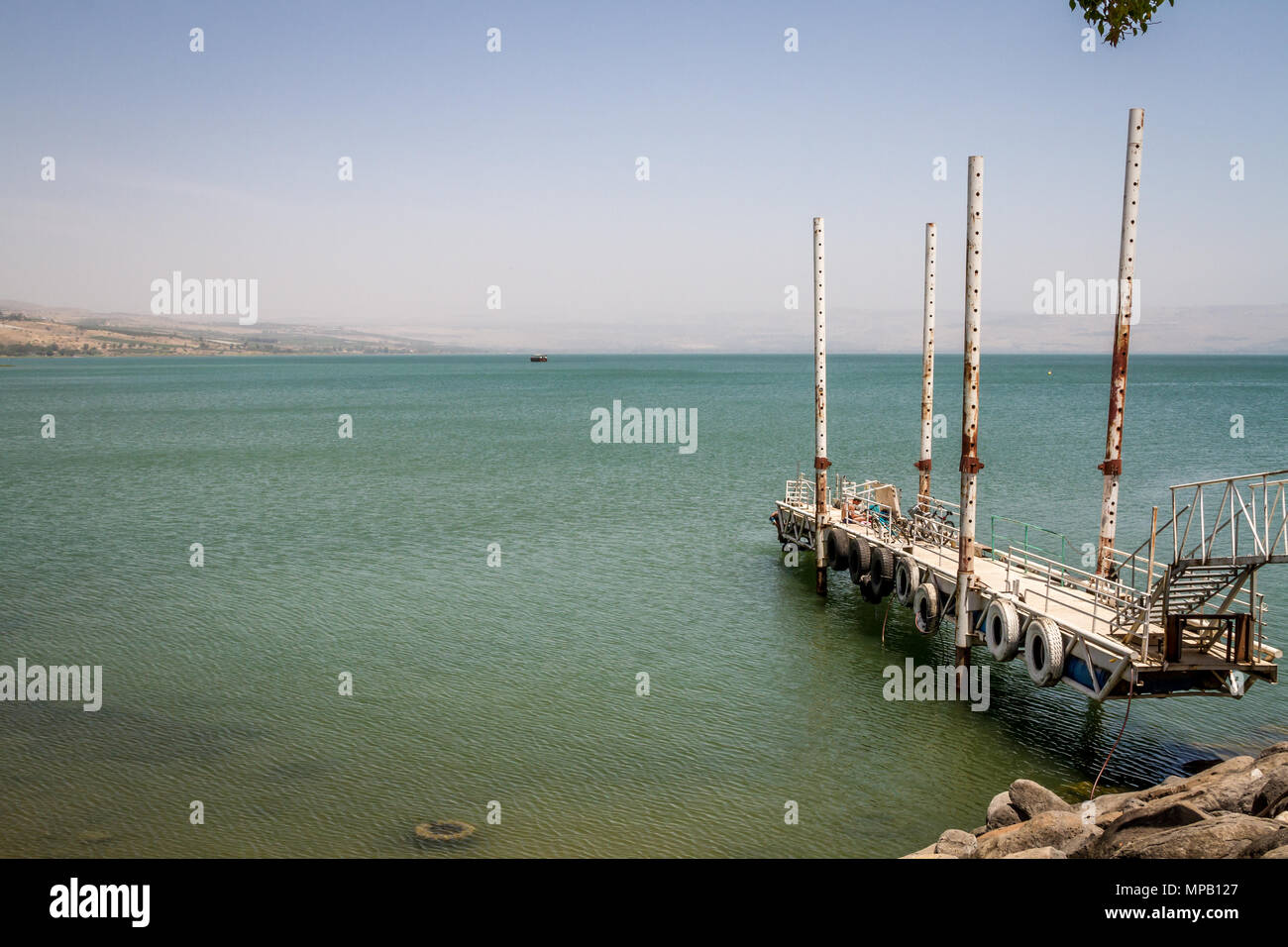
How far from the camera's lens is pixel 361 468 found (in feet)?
212

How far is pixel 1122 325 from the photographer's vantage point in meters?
22.5

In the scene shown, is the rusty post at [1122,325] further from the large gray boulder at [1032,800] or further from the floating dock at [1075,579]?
the large gray boulder at [1032,800]

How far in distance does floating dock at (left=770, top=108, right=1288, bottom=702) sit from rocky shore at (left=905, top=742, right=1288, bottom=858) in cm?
244

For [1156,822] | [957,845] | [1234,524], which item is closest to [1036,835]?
[957,845]

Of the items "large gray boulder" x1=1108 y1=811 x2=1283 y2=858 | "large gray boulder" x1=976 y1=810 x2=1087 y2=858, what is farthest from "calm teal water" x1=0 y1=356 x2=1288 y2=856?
"large gray boulder" x1=1108 y1=811 x2=1283 y2=858

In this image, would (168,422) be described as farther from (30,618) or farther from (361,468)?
(30,618)

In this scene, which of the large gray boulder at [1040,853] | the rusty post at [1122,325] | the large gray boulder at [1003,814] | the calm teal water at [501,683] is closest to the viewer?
the large gray boulder at [1040,853]

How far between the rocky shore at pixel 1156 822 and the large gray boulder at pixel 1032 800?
1 cm

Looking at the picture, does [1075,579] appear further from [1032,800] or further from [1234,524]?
[1032,800]

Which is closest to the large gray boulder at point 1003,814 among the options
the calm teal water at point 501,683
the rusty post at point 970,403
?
the calm teal water at point 501,683

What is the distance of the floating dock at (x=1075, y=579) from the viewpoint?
18.3 meters

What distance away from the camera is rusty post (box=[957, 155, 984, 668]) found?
22.6m
